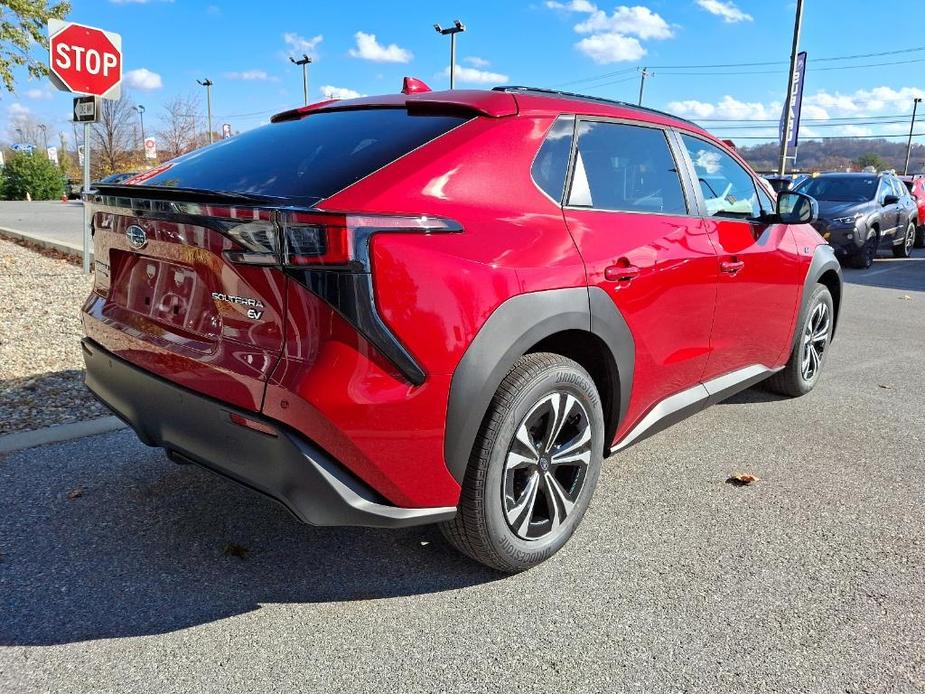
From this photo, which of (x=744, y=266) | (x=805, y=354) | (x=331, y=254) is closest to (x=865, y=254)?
(x=805, y=354)

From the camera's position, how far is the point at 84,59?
23.7 feet

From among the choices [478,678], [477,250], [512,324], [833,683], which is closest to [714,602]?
[833,683]

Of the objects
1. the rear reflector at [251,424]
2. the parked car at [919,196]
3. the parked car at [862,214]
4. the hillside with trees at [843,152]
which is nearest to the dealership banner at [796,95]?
the parked car at [919,196]

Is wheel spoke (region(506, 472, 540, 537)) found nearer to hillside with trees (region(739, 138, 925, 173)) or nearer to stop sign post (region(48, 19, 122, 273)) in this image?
stop sign post (region(48, 19, 122, 273))

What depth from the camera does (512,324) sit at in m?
2.41

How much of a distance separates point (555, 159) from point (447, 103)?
1.51 feet

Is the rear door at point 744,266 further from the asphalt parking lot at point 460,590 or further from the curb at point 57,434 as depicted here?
the curb at point 57,434

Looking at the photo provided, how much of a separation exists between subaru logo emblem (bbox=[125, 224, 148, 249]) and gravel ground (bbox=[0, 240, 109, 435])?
2.11 meters

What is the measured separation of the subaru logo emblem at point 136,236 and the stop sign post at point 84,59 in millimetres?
4970

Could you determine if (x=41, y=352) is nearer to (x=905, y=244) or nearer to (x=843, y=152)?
(x=905, y=244)

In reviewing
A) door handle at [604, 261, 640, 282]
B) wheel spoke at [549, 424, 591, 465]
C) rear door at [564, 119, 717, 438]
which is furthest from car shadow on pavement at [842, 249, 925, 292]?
wheel spoke at [549, 424, 591, 465]

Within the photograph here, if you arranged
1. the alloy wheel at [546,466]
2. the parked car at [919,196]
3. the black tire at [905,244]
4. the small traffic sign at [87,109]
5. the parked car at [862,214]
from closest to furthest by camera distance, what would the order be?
the alloy wheel at [546,466], the small traffic sign at [87,109], the parked car at [862,214], the black tire at [905,244], the parked car at [919,196]

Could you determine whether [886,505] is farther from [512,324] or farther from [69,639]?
[69,639]

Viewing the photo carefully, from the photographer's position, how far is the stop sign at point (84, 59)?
697cm
